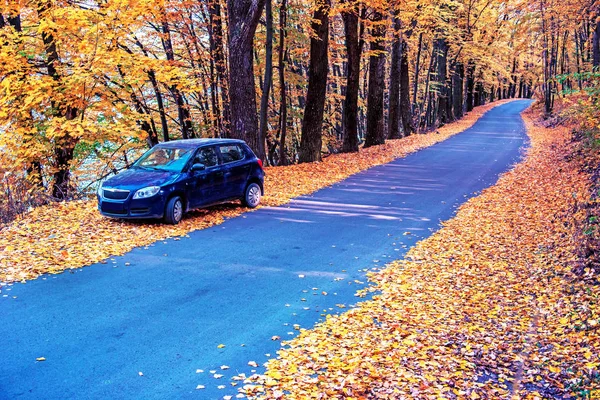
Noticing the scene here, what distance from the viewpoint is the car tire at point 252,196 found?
1312 centimetres

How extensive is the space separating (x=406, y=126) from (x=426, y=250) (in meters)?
25.6

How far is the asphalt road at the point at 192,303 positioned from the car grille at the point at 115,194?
1.61 metres

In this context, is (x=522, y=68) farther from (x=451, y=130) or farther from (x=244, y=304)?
(x=244, y=304)

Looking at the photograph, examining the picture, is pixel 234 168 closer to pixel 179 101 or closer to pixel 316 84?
pixel 316 84

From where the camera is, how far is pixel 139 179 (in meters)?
10.8

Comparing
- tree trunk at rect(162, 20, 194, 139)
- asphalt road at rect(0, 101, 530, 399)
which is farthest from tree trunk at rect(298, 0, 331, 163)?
asphalt road at rect(0, 101, 530, 399)

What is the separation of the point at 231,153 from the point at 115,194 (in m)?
3.35

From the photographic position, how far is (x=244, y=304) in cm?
684

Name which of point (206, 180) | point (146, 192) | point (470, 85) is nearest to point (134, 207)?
point (146, 192)

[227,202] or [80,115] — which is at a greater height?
[80,115]

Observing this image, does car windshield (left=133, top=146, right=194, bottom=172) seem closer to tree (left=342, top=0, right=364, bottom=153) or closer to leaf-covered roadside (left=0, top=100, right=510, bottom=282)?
leaf-covered roadside (left=0, top=100, right=510, bottom=282)

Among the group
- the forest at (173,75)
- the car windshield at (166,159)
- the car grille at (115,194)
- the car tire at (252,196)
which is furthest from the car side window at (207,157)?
the forest at (173,75)

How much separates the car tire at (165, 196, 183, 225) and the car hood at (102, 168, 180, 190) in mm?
456

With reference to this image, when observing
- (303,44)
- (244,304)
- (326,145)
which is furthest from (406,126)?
(244,304)
